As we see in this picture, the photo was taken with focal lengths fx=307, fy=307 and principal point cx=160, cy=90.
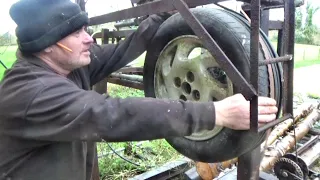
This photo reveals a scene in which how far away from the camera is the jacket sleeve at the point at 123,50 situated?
191 cm

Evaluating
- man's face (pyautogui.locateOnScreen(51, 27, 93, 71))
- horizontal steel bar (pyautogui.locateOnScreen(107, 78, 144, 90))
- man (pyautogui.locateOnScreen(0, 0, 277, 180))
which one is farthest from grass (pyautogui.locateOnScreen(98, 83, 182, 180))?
man's face (pyautogui.locateOnScreen(51, 27, 93, 71))

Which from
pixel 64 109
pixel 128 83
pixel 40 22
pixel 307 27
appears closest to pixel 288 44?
pixel 64 109

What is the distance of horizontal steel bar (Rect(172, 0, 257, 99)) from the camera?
1172 mm

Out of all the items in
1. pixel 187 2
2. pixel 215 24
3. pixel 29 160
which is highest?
pixel 187 2

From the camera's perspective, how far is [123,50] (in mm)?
2041

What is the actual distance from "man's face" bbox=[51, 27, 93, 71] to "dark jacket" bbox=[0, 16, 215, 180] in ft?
0.32

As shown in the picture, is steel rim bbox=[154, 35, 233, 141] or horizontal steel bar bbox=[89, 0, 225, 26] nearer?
horizontal steel bar bbox=[89, 0, 225, 26]

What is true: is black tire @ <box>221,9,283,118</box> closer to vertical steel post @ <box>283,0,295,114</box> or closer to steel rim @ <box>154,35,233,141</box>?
vertical steel post @ <box>283,0,295,114</box>

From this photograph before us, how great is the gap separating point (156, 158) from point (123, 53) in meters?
2.73

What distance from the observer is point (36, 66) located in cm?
153

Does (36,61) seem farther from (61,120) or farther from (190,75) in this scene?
(190,75)

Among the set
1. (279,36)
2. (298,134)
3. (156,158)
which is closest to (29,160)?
(279,36)

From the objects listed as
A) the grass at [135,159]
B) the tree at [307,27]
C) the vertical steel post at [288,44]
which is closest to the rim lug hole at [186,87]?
the vertical steel post at [288,44]

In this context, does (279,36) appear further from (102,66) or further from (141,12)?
(102,66)
